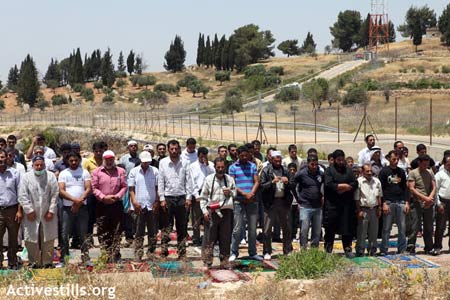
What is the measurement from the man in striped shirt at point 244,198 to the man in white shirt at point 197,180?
0.65 meters

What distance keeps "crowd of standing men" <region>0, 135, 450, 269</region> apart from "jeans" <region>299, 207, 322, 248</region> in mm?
15

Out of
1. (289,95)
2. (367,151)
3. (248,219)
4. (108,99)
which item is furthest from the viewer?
(108,99)

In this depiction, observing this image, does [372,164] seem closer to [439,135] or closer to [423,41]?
[439,135]

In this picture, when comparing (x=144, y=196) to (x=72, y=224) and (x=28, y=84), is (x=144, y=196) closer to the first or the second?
(x=72, y=224)

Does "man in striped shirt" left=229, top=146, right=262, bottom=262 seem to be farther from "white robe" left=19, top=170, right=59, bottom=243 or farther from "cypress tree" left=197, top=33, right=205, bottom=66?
"cypress tree" left=197, top=33, right=205, bottom=66

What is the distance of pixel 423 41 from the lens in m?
105

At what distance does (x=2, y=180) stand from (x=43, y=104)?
7969 centimetres

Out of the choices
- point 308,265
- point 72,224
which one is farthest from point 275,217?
point 72,224

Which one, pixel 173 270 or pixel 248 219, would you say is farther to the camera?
pixel 248 219

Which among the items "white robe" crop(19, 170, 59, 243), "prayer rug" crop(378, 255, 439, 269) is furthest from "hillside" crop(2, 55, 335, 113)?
"white robe" crop(19, 170, 59, 243)

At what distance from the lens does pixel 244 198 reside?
10180 mm

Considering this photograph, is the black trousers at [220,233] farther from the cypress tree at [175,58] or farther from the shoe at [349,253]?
the cypress tree at [175,58]

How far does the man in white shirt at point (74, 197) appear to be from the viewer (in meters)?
9.70

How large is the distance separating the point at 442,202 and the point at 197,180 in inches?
156
